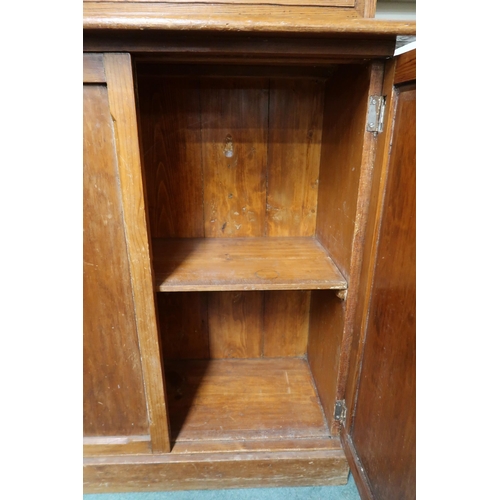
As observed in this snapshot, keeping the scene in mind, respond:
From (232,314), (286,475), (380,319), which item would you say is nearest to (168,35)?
(380,319)

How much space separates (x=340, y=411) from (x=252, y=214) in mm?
677

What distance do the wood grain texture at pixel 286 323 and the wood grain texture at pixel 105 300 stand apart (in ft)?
1.84

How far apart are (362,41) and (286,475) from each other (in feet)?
3.83

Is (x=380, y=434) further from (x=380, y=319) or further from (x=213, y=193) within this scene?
(x=213, y=193)

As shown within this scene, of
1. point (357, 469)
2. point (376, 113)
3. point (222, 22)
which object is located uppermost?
point (222, 22)

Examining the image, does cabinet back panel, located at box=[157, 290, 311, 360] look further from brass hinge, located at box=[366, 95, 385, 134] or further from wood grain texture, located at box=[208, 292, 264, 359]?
brass hinge, located at box=[366, 95, 385, 134]

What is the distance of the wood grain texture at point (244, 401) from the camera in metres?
1.08

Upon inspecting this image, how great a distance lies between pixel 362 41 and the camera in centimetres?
69

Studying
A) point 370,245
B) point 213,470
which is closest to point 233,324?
point 213,470

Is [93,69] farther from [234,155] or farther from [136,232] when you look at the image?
[234,155]

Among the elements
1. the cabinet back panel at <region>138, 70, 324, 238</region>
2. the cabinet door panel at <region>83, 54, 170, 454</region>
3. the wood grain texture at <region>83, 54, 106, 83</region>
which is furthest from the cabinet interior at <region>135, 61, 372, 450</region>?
the wood grain texture at <region>83, 54, 106, 83</region>

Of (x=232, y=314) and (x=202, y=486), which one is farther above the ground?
(x=232, y=314)

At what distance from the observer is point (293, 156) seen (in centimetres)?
112

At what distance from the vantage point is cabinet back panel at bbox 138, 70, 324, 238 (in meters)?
1.05
